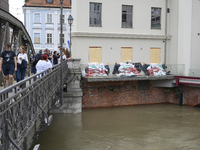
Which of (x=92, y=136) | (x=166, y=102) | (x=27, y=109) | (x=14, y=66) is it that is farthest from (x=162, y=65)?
(x=27, y=109)

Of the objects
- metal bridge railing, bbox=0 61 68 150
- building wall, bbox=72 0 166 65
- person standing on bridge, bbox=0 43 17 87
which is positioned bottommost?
metal bridge railing, bbox=0 61 68 150

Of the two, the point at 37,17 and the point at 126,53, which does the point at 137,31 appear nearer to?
the point at 126,53

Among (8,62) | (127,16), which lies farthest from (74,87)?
(8,62)

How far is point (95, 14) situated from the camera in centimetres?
2030

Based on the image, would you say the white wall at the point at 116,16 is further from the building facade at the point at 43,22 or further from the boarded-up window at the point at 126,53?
the building facade at the point at 43,22

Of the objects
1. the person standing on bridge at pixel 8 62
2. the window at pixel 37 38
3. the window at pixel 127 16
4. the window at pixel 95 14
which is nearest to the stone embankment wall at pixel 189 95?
the window at pixel 127 16

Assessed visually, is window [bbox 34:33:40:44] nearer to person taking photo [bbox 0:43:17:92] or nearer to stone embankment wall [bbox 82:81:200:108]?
stone embankment wall [bbox 82:81:200:108]

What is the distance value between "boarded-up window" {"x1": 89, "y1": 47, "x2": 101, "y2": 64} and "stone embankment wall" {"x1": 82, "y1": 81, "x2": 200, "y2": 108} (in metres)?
1.80

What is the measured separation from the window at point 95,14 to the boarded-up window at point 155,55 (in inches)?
204

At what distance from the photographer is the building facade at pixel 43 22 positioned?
3875 cm

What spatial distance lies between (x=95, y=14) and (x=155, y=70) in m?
6.60

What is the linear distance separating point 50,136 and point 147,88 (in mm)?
11178

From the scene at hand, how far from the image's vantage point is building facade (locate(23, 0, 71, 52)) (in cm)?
3875

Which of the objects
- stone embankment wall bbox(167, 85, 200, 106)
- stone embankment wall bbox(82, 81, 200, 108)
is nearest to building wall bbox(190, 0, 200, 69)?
stone embankment wall bbox(167, 85, 200, 106)
